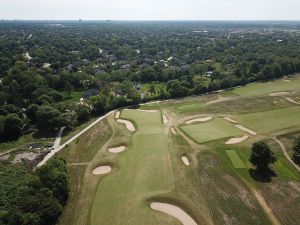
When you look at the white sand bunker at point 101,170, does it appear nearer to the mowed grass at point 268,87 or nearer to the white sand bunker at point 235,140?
the white sand bunker at point 235,140

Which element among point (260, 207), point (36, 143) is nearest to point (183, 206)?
point (260, 207)

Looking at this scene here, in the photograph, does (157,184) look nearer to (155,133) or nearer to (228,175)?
(228,175)

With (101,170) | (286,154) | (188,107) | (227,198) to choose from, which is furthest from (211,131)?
(101,170)

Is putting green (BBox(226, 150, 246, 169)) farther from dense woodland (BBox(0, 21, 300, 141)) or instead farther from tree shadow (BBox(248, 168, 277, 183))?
dense woodland (BBox(0, 21, 300, 141))

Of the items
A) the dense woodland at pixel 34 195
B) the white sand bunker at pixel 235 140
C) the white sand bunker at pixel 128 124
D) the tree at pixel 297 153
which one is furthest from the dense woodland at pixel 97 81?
the tree at pixel 297 153

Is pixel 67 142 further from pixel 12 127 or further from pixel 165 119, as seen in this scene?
pixel 165 119

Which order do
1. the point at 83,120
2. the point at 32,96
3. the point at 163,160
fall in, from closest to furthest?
the point at 163,160
the point at 83,120
the point at 32,96
